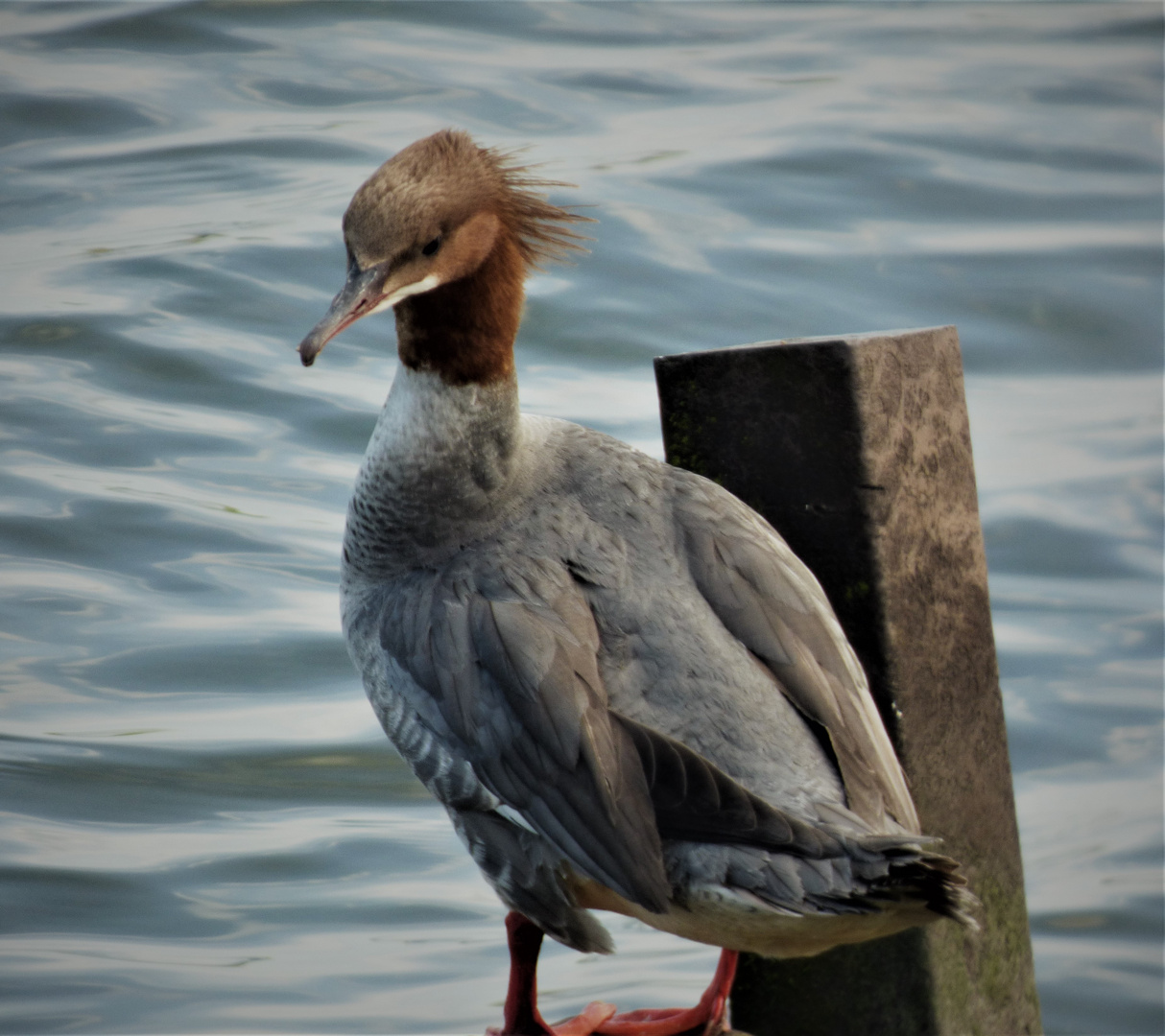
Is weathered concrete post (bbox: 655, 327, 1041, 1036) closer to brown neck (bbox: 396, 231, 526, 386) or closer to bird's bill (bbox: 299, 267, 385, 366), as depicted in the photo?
brown neck (bbox: 396, 231, 526, 386)

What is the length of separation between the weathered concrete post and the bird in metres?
0.10

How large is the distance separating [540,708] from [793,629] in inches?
19.0

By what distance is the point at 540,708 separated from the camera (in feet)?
8.14

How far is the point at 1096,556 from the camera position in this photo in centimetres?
642

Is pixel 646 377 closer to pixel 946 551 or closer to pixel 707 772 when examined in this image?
pixel 946 551

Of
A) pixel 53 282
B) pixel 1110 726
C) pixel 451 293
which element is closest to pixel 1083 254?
pixel 1110 726

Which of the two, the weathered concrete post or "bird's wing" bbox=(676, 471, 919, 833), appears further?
the weathered concrete post

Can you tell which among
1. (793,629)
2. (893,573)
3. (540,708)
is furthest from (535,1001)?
(893,573)

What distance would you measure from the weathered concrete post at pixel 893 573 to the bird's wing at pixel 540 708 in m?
0.46

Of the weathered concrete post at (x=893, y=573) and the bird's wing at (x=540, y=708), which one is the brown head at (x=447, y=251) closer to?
the weathered concrete post at (x=893, y=573)

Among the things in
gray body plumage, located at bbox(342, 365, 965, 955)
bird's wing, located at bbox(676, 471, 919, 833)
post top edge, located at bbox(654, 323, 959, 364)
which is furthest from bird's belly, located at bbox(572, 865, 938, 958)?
post top edge, located at bbox(654, 323, 959, 364)

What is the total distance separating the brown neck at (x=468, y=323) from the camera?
290 centimetres

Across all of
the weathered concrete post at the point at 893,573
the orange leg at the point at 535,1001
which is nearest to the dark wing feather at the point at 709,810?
the weathered concrete post at the point at 893,573

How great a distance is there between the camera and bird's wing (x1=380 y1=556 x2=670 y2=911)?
2385mm
